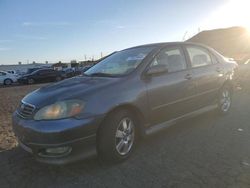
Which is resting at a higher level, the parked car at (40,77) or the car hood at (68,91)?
the car hood at (68,91)

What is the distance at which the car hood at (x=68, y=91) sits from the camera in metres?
4.24

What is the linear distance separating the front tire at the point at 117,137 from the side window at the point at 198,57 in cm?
197

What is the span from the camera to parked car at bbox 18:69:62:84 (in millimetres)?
32219

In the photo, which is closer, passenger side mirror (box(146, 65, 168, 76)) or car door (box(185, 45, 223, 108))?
passenger side mirror (box(146, 65, 168, 76))

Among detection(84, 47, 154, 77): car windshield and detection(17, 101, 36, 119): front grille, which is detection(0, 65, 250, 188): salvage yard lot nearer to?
detection(17, 101, 36, 119): front grille

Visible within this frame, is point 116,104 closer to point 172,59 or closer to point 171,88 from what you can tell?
point 171,88

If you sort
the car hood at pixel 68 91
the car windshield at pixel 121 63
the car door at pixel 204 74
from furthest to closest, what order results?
the car door at pixel 204 74 → the car windshield at pixel 121 63 → the car hood at pixel 68 91

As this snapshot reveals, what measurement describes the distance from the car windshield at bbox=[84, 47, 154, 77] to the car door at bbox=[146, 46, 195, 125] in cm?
25

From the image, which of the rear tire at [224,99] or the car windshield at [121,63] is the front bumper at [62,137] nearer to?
the car windshield at [121,63]

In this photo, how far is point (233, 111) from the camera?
759 centimetres

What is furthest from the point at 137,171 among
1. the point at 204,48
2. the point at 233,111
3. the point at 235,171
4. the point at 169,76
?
the point at 233,111

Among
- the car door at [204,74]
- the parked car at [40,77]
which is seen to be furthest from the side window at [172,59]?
the parked car at [40,77]

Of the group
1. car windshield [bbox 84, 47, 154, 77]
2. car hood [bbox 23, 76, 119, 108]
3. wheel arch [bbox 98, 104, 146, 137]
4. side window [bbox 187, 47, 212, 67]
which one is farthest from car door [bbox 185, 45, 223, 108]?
car hood [bbox 23, 76, 119, 108]

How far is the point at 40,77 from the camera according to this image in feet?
107
